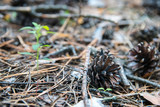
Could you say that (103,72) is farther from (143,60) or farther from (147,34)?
(147,34)

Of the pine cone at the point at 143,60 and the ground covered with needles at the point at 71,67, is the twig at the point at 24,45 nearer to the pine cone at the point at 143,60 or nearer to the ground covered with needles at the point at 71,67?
the ground covered with needles at the point at 71,67


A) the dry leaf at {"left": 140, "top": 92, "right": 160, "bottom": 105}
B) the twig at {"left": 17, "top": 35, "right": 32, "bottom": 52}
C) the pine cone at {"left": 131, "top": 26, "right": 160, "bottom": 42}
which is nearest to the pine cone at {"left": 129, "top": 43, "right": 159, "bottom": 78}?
the dry leaf at {"left": 140, "top": 92, "right": 160, "bottom": 105}

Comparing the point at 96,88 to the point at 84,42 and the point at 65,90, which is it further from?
the point at 84,42

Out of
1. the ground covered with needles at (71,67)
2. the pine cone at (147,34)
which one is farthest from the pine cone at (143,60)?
the pine cone at (147,34)

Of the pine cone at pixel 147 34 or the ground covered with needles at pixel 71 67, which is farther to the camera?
the pine cone at pixel 147 34

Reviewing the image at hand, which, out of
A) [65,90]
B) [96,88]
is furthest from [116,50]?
[65,90]

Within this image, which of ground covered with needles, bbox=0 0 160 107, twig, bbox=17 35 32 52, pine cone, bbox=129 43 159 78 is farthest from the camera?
twig, bbox=17 35 32 52

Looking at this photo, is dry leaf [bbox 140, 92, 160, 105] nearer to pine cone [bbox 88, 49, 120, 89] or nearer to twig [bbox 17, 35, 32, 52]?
pine cone [bbox 88, 49, 120, 89]

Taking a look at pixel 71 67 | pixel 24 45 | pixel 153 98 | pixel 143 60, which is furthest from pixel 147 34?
pixel 24 45
